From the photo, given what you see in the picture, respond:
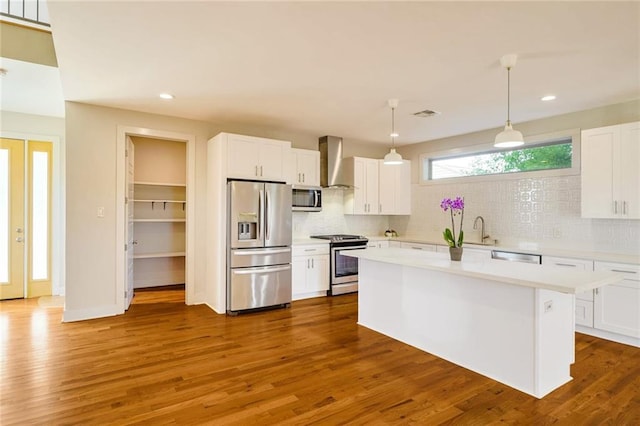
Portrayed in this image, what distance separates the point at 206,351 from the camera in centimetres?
332

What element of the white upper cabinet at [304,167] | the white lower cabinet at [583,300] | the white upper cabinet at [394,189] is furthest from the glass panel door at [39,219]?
the white lower cabinet at [583,300]

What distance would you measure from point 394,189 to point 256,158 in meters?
2.76

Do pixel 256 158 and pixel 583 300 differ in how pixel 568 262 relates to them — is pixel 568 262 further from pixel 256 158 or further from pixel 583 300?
pixel 256 158

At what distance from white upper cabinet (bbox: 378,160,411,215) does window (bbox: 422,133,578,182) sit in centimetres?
34

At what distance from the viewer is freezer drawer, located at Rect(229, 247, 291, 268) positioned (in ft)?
14.9

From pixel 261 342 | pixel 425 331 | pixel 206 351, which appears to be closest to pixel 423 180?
pixel 425 331

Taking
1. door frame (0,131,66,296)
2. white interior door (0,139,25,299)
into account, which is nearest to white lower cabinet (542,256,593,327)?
door frame (0,131,66,296)

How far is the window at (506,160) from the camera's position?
4609 millimetres

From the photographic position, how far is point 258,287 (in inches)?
183

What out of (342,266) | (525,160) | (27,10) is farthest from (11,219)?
(525,160)

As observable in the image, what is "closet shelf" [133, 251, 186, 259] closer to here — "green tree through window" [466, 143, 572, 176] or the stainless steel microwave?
the stainless steel microwave

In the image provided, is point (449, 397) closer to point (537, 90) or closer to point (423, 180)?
point (537, 90)

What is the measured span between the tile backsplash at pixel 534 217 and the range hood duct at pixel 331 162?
170 cm

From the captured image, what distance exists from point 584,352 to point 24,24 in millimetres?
6178
